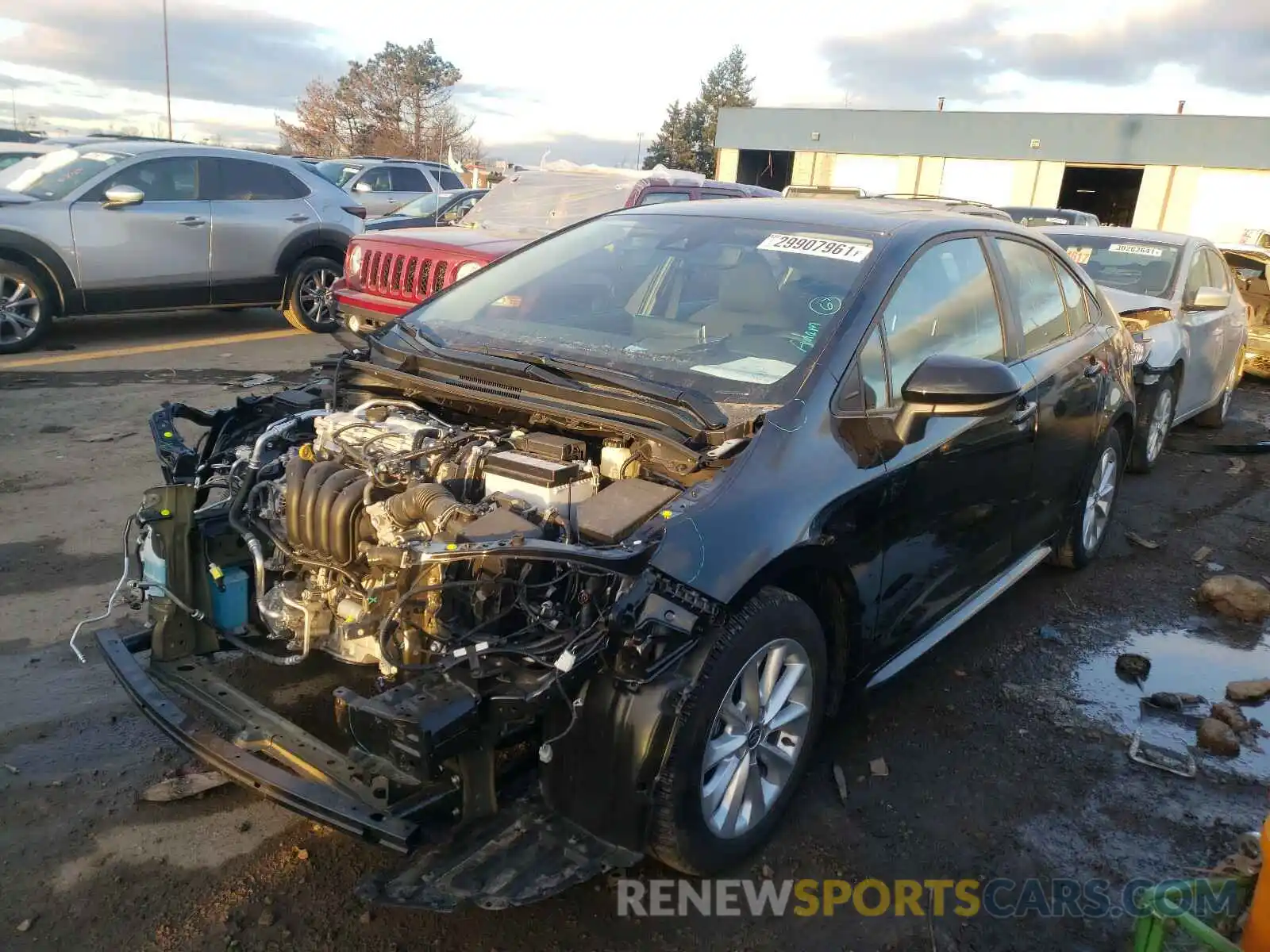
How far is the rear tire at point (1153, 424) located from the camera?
6859 mm

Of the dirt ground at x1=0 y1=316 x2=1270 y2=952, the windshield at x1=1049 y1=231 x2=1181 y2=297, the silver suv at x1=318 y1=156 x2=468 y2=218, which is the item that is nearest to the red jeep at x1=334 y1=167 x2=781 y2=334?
the windshield at x1=1049 y1=231 x2=1181 y2=297

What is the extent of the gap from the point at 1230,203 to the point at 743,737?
32.7 metres

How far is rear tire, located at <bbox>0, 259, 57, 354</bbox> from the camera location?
8508 millimetres

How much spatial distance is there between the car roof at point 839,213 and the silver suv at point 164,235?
21.9 feet

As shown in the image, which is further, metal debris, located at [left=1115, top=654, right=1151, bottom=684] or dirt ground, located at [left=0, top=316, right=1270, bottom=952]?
metal debris, located at [left=1115, top=654, right=1151, bottom=684]

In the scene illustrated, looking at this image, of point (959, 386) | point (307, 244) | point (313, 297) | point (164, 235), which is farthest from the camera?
point (313, 297)

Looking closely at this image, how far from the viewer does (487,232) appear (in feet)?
30.6

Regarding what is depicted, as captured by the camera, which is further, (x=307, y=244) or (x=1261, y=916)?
(x=307, y=244)

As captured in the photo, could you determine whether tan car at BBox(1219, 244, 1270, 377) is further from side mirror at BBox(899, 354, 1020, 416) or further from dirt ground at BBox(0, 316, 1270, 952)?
side mirror at BBox(899, 354, 1020, 416)

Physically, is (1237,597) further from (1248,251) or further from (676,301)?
(1248,251)

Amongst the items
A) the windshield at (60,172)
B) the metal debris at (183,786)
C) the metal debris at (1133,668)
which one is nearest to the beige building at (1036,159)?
the windshield at (60,172)

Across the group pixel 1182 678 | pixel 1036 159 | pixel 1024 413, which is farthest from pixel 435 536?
pixel 1036 159

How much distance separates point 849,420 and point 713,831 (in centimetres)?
127

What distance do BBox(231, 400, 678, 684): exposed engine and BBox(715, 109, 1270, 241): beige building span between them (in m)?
29.9
